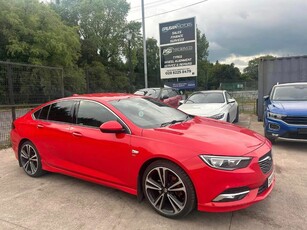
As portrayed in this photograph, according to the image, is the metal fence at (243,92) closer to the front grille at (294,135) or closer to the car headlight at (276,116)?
the car headlight at (276,116)

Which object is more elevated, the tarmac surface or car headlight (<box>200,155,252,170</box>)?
car headlight (<box>200,155,252,170</box>)

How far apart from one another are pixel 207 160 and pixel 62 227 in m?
1.84

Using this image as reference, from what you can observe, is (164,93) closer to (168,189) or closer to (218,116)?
(218,116)

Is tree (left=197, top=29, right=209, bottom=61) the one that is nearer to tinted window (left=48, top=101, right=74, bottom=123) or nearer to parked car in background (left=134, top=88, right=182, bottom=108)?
parked car in background (left=134, top=88, right=182, bottom=108)

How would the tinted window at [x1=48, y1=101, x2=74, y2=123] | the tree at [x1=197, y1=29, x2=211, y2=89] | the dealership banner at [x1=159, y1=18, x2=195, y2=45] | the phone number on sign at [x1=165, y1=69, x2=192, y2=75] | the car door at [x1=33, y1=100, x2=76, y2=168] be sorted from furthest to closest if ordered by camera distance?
the tree at [x1=197, y1=29, x2=211, y2=89]
the phone number on sign at [x1=165, y1=69, x2=192, y2=75]
the dealership banner at [x1=159, y1=18, x2=195, y2=45]
the tinted window at [x1=48, y1=101, x2=74, y2=123]
the car door at [x1=33, y1=100, x2=76, y2=168]

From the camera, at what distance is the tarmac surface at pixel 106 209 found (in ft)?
11.1

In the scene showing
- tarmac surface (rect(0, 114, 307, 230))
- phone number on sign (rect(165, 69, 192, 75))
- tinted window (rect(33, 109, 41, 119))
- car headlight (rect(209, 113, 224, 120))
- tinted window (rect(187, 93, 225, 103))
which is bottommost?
tarmac surface (rect(0, 114, 307, 230))

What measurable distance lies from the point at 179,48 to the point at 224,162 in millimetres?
13602

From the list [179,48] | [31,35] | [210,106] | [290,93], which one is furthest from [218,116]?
[31,35]

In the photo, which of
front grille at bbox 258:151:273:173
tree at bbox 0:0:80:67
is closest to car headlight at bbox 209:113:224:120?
front grille at bbox 258:151:273:173

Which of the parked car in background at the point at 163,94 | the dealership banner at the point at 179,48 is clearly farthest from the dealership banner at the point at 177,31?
the parked car in background at the point at 163,94

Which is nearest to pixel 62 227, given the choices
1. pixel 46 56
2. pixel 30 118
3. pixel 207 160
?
pixel 207 160

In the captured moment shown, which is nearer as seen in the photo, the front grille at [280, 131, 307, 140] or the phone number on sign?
the front grille at [280, 131, 307, 140]

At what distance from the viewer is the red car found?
10.6ft
